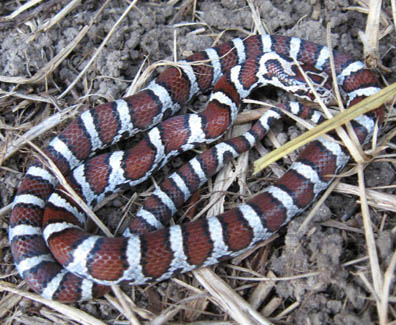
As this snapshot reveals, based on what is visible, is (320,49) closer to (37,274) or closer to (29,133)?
(29,133)

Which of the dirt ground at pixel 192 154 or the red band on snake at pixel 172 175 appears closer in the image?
the dirt ground at pixel 192 154

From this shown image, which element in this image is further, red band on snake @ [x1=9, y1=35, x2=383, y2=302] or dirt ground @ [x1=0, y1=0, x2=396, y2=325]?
red band on snake @ [x1=9, y1=35, x2=383, y2=302]

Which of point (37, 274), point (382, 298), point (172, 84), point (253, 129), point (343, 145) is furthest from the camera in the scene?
point (172, 84)

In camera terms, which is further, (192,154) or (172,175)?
(192,154)

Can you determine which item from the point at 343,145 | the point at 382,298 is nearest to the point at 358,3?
the point at 343,145
